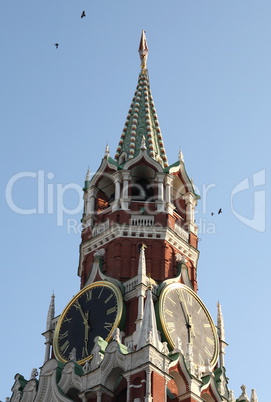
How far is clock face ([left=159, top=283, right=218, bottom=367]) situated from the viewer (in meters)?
47.8

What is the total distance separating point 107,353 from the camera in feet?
147

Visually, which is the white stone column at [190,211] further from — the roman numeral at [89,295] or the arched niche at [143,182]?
the roman numeral at [89,295]

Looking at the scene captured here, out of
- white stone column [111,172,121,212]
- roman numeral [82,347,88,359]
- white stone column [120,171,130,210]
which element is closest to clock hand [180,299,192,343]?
roman numeral [82,347,88,359]

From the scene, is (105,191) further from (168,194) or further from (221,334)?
(221,334)

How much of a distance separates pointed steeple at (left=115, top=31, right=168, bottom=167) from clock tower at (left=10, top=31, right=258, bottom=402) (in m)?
0.08

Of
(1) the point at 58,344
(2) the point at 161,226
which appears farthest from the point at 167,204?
(1) the point at 58,344

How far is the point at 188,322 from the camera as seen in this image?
160 ft

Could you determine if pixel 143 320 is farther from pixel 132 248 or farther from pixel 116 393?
pixel 132 248

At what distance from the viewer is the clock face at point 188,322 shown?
47.8 m

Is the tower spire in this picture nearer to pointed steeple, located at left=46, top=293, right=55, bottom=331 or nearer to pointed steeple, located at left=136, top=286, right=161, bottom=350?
pointed steeple, located at left=136, top=286, right=161, bottom=350

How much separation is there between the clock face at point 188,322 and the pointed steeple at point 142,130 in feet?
29.1

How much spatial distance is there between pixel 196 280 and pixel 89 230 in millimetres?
5762

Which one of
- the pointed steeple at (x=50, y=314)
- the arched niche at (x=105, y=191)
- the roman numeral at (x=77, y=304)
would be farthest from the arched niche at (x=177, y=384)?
the arched niche at (x=105, y=191)

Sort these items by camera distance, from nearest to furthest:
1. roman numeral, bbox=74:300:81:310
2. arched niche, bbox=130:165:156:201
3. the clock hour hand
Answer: the clock hour hand, roman numeral, bbox=74:300:81:310, arched niche, bbox=130:165:156:201
